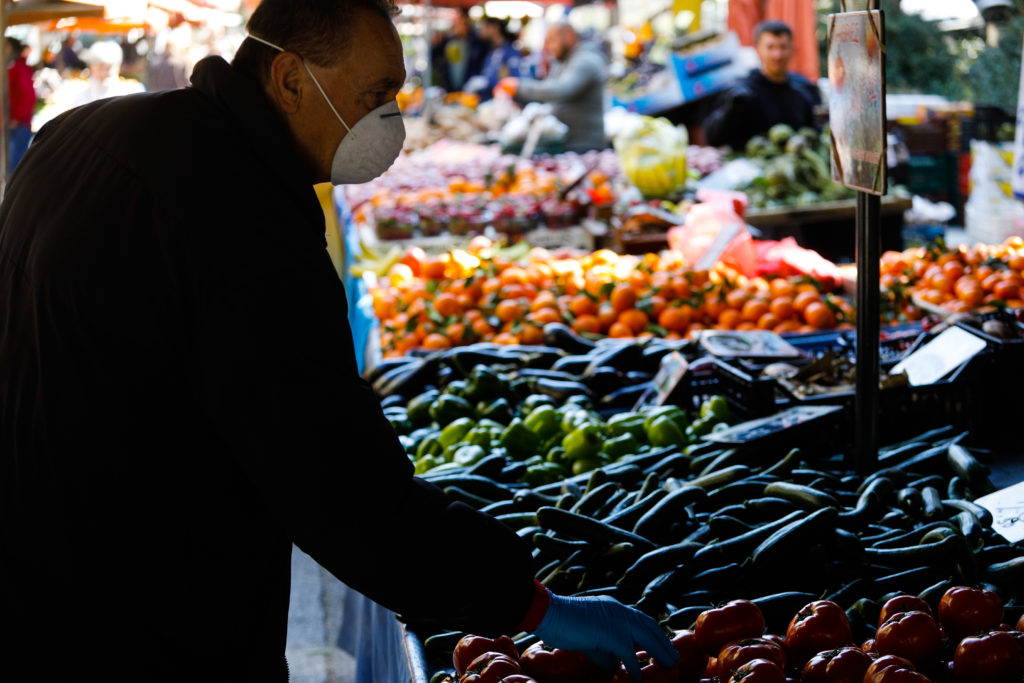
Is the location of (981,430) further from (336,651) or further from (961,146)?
(961,146)

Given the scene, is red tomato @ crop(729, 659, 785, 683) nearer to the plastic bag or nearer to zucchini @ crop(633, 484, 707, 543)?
zucchini @ crop(633, 484, 707, 543)

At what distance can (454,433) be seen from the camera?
11.8 feet

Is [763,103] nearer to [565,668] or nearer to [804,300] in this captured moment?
[804,300]

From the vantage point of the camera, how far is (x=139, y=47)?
23.9 metres

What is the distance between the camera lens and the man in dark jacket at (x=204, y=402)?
151 cm

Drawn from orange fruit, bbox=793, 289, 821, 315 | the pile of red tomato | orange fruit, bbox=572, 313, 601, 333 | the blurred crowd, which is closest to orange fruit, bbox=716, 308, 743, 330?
A: orange fruit, bbox=793, 289, 821, 315

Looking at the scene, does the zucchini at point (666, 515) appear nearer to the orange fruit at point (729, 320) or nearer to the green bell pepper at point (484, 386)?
the green bell pepper at point (484, 386)

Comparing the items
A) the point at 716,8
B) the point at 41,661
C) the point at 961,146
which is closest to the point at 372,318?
the point at 41,661

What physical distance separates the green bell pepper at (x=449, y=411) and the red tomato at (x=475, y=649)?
1.86 m

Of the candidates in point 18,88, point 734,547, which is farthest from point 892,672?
point 18,88

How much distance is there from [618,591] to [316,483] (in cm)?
112

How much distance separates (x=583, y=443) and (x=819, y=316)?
199 centimetres

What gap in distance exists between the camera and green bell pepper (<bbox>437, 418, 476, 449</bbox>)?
3578 mm

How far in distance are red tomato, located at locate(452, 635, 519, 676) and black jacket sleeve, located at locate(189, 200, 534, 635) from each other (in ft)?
1.42
